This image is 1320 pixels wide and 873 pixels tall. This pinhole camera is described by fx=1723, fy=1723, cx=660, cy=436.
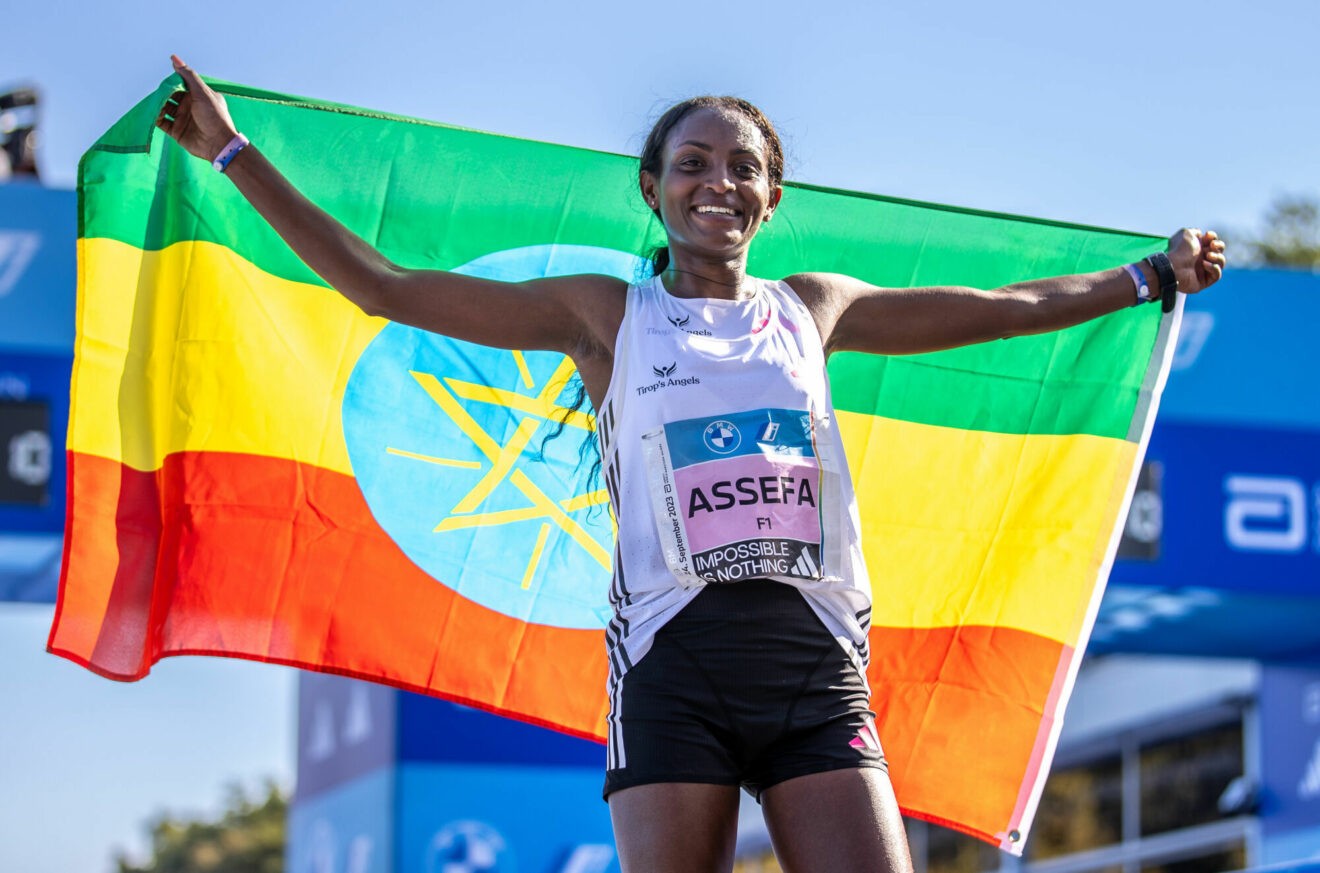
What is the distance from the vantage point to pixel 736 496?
2.94 meters

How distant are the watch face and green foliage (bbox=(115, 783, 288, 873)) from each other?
38503 mm

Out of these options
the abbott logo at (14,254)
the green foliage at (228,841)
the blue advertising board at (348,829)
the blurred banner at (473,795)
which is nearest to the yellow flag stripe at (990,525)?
the blurred banner at (473,795)

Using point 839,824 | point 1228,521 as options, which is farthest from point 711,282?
point 1228,521

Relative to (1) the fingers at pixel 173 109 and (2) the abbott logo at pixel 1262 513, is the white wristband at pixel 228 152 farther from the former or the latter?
(2) the abbott logo at pixel 1262 513

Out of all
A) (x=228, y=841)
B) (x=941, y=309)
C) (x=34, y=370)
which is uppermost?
(x=34, y=370)

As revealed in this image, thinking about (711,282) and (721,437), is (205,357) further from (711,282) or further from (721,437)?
(721,437)

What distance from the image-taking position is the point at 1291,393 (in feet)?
30.3

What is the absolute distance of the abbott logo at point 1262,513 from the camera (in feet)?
29.9

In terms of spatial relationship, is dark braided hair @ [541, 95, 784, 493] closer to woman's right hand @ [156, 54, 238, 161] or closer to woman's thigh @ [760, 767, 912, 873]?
woman's right hand @ [156, 54, 238, 161]

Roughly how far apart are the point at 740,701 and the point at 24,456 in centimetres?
613

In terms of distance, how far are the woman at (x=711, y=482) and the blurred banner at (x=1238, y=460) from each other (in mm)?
6118

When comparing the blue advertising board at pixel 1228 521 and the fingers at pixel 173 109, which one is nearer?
the fingers at pixel 173 109

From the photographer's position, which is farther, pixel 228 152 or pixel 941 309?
pixel 941 309

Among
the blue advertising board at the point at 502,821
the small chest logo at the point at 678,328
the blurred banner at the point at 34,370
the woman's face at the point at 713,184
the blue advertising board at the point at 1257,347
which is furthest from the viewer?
the blue advertising board at the point at 502,821
